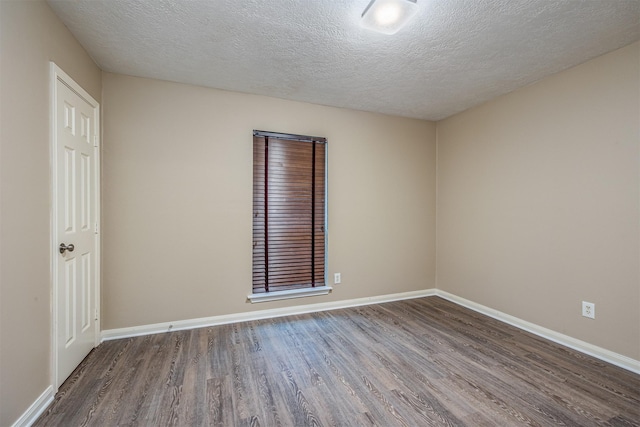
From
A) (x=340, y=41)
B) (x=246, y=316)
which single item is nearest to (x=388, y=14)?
(x=340, y=41)

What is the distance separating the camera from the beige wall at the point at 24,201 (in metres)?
1.40

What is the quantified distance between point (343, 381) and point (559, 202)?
2539 mm

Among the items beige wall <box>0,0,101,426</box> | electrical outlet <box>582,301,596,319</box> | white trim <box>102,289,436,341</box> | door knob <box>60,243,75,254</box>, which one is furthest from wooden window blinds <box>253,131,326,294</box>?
electrical outlet <box>582,301,596,319</box>

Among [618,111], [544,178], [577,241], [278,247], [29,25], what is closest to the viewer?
[29,25]

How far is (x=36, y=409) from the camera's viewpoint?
161 centimetres

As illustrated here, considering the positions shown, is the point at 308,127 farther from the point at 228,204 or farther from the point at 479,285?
the point at 479,285

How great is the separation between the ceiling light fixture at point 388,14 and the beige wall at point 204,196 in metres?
1.55

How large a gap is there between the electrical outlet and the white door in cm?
410

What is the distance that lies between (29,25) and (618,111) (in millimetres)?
4126

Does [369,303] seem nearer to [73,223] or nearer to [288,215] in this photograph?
[288,215]

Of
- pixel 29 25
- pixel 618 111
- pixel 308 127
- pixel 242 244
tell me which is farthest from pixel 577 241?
pixel 29 25

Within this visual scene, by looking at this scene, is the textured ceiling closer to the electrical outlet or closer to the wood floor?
the electrical outlet

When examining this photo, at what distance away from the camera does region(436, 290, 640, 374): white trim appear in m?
2.14

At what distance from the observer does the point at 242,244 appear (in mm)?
3043
